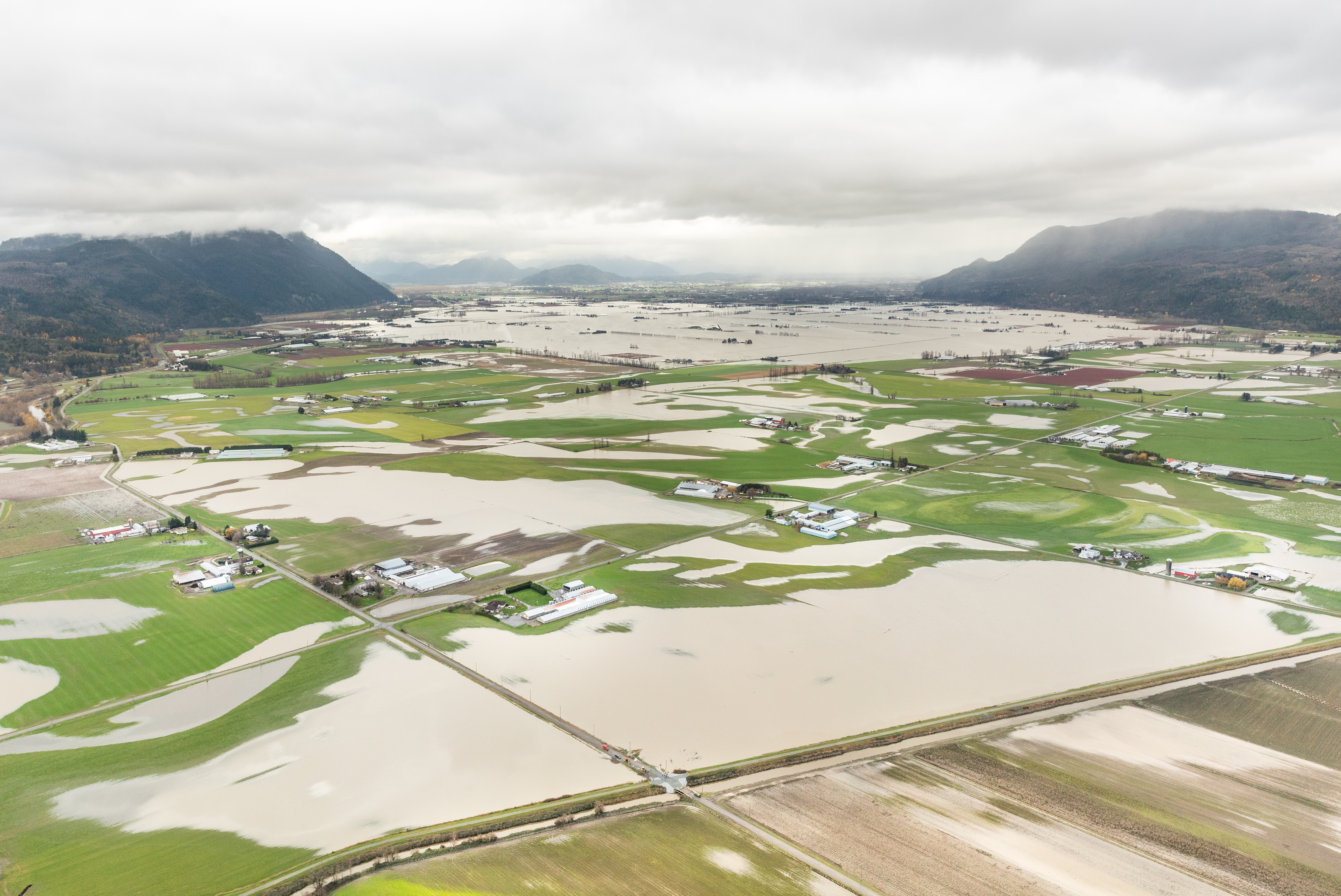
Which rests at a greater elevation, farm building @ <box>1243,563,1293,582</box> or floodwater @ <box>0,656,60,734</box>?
farm building @ <box>1243,563,1293,582</box>

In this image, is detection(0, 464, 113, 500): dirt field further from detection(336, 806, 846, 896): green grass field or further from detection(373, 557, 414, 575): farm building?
detection(336, 806, 846, 896): green grass field

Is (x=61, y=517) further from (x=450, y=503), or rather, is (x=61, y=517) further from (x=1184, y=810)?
(x=1184, y=810)

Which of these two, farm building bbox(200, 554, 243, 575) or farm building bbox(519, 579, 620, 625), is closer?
farm building bbox(519, 579, 620, 625)

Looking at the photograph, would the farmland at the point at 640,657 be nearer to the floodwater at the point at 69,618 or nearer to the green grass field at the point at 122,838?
the green grass field at the point at 122,838

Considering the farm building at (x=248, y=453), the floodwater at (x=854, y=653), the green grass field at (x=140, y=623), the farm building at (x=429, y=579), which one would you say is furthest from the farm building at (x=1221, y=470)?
the farm building at (x=248, y=453)

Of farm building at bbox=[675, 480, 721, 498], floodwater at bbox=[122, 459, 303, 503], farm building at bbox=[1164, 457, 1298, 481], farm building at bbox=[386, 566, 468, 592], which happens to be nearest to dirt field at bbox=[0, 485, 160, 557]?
floodwater at bbox=[122, 459, 303, 503]

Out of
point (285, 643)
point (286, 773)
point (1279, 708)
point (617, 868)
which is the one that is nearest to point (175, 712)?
point (285, 643)

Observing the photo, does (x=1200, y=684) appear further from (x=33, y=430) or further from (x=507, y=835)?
(x=33, y=430)

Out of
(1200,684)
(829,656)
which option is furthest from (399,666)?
(1200,684)
